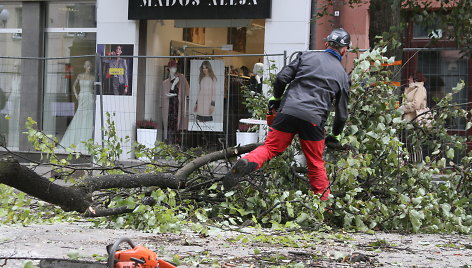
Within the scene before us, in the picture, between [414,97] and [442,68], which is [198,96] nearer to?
[414,97]

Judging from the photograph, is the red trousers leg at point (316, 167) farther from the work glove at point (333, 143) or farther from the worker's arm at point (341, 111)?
the work glove at point (333, 143)

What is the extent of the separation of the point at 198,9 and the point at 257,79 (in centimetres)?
625

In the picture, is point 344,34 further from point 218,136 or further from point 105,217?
point 218,136

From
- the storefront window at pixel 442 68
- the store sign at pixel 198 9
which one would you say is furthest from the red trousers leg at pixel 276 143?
the store sign at pixel 198 9

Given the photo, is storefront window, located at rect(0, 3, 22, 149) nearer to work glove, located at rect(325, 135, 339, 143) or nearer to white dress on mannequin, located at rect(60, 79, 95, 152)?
white dress on mannequin, located at rect(60, 79, 95, 152)

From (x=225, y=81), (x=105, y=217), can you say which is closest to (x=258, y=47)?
(x=225, y=81)

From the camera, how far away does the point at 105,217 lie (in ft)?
25.4

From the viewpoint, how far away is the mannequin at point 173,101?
42.7ft

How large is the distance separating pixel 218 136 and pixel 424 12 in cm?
339

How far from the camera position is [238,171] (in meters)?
7.56

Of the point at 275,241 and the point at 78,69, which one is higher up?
the point at 78,69

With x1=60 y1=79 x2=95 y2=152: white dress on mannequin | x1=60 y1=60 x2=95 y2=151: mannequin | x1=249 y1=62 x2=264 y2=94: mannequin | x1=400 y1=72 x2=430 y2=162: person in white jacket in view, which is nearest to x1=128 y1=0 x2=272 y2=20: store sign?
x1=60 y1=60 x2=95 y2=151: mannequin

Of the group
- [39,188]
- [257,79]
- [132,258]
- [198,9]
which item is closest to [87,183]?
[39,188]

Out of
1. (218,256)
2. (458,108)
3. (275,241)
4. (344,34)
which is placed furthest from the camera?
(458,108)
